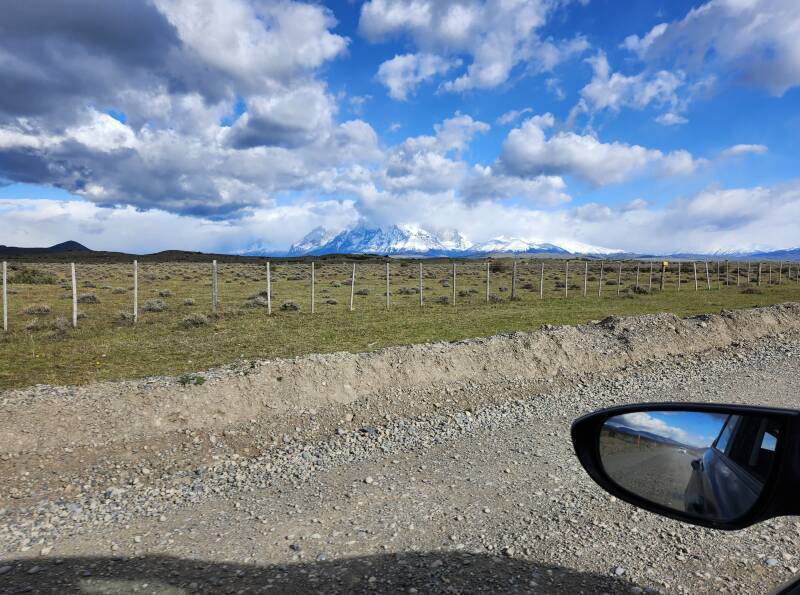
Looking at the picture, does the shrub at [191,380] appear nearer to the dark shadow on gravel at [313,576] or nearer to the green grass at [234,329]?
the green grass at [234,329]

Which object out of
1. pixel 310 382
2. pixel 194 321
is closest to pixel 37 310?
pixel 194 321

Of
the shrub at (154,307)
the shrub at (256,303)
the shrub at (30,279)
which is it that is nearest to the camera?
the shrub at (154,307)

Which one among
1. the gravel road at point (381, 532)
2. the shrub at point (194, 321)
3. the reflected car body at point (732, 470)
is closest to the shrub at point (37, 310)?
the shrub at point (194, 321)

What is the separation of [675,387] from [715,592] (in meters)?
6.94

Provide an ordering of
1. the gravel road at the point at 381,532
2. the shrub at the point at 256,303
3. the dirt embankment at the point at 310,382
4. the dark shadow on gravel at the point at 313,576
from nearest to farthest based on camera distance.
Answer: the dark shadow on gravel at the point at 313,576
the gravel road at the point at 381,532
the dirt embankment at the point at 310,382
the shrub at the point at 256,303

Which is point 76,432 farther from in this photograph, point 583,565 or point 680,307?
point 680,307

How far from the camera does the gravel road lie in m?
3.94

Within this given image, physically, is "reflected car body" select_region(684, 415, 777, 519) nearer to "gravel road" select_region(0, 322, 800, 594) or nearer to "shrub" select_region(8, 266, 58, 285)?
"gravel road" select_region(0, 322, 800, 594)

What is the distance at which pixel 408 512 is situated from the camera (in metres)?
5.09

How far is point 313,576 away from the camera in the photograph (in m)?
4.01

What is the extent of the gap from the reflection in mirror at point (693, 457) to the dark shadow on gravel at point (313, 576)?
1.81 metres

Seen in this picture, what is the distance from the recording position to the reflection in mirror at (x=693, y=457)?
1.91m

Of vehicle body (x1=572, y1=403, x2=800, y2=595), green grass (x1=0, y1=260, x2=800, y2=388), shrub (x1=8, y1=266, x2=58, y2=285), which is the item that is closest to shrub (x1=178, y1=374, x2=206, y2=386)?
green grass (x1=0, y1=260, x2=800, y2=388)

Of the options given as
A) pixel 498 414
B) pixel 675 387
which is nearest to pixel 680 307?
pixel 675 387
